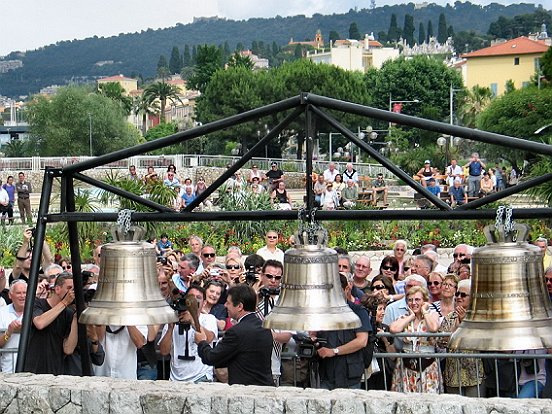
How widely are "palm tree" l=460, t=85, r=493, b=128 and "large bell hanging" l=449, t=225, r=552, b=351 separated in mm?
101139

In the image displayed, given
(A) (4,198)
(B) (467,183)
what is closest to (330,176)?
(B) (467,183)

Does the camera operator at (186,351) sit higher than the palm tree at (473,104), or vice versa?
the palm tree at (473,104)

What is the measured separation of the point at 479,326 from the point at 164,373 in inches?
168

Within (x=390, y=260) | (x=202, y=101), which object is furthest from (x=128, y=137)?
(x=390, y=260)

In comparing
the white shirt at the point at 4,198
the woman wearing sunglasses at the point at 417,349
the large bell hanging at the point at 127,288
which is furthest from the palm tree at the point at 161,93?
the large bell hanging at the point at 127,288

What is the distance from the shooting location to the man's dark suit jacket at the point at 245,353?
29.6ft

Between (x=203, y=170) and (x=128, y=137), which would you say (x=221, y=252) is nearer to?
(x=203, y=170)

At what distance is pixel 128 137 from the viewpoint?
11181cm

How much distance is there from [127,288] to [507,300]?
227 centimetres

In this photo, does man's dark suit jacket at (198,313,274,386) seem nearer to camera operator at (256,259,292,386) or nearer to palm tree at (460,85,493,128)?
camera operator at (256,259,292,386)

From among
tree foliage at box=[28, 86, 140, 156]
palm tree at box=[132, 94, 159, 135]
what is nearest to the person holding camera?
tree foliage at box=[28, 86, 140, 156]

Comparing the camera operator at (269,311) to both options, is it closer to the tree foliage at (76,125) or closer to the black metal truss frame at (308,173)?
the black metal truss frame at (308,173)

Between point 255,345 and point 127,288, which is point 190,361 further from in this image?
point 127,288

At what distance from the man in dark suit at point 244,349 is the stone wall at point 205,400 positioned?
1.02 m
